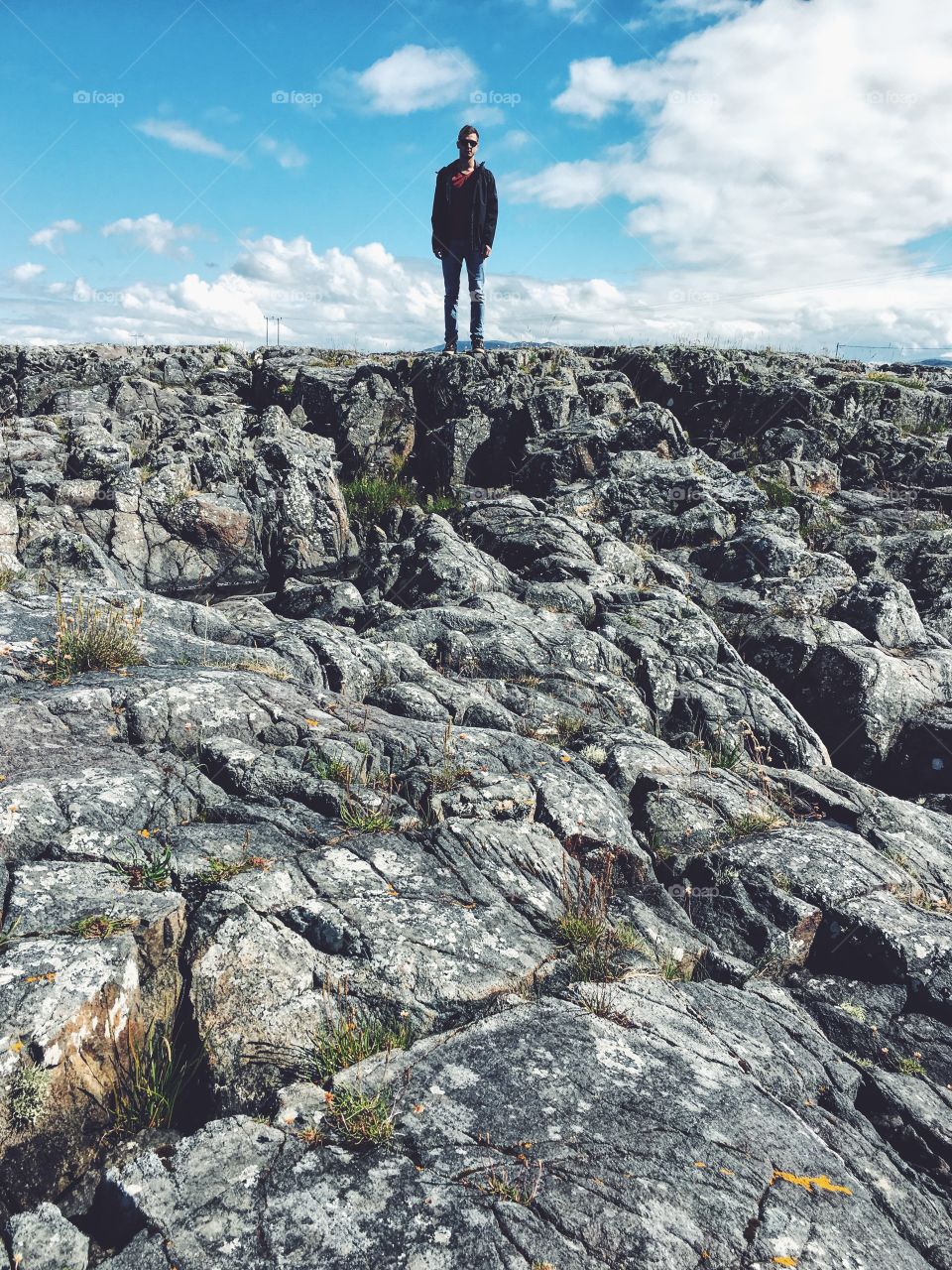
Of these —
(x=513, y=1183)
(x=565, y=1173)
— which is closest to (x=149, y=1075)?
(x=513, y=1183)

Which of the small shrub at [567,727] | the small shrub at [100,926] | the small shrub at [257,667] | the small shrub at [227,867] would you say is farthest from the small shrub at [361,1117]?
the small shrub at [567,727]

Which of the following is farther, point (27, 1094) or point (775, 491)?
point (775, 491)

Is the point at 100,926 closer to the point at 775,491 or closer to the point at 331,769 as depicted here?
the point at 331,769

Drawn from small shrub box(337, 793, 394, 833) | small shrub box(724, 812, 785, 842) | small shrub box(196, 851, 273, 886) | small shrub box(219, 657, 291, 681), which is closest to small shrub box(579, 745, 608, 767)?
small shrub box(724, 812, 785, 842)

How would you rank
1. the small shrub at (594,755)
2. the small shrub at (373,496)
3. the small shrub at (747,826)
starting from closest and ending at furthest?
the small shrub at (747,826) → the small shrub at (594,755) → the small shrub at (373,496)

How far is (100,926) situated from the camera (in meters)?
5.80

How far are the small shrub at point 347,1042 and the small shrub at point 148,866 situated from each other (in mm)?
2018

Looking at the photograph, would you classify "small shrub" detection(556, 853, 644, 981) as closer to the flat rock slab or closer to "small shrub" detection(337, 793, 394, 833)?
the flat rock slab

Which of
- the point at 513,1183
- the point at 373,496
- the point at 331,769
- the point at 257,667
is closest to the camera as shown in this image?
the point at 513,1183

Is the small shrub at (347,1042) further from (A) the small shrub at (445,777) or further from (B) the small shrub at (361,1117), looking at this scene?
(A) the small shrub at (445,777)

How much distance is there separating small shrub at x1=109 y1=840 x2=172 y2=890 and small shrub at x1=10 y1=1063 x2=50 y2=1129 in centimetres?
174

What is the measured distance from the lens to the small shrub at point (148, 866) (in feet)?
21.4

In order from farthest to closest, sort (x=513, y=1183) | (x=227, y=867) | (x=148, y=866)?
(x=227, y=867), (x=148, y=866), (x=513, y=1183)

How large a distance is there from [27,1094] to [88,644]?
6144 mm
